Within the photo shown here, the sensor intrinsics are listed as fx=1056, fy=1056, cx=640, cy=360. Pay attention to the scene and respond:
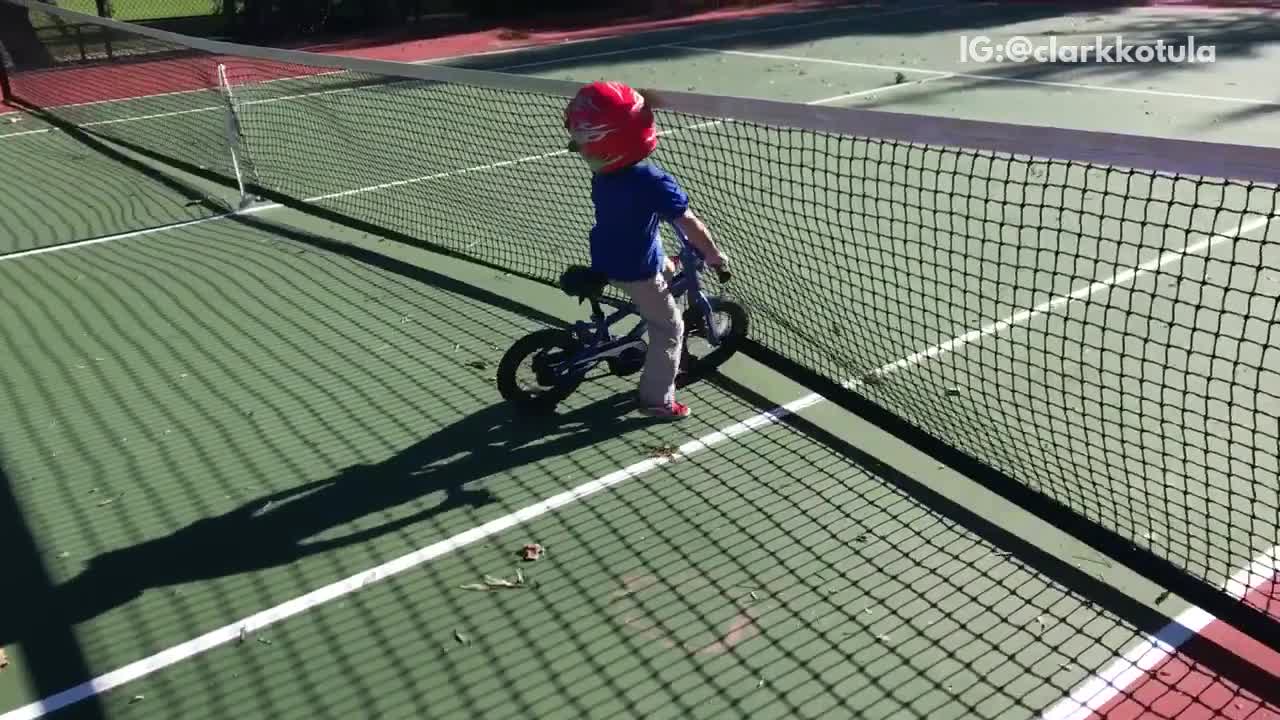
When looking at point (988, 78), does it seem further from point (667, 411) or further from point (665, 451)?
point (665, 451)

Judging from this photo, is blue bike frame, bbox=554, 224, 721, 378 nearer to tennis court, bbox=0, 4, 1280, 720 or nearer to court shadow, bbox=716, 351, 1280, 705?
tennis court, bbox=0, 4, 1280, 720

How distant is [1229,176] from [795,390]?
2396mm

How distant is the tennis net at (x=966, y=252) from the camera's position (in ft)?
13.4

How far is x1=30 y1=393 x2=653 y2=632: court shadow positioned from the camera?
13.3ft

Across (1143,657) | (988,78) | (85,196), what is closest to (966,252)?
(1143,657)

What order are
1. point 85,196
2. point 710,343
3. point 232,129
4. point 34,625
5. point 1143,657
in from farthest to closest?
point 85,196 → point 232,129 → point 710,343 → point 34,625 → point 1143,657

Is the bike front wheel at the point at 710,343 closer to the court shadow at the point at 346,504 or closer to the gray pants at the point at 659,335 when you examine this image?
the gray pants at the point at 659,335

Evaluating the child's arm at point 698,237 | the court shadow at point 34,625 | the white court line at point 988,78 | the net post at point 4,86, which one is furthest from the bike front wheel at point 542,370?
the net post at point 4,86

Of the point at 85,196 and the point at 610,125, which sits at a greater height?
the point at 610,125

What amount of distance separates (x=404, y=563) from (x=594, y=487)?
877 mm

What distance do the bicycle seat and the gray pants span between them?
13 cm

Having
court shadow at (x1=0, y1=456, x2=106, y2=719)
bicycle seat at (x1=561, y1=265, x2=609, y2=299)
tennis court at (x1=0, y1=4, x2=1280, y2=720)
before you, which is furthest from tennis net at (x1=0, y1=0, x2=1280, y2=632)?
court shadow at (x1=0, y1=456, x2=106, y2=719)

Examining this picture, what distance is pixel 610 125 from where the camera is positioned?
4238mm

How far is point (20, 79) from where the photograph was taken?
51.0 feet
